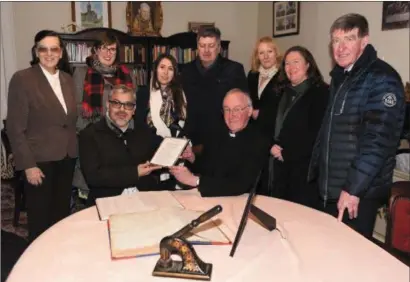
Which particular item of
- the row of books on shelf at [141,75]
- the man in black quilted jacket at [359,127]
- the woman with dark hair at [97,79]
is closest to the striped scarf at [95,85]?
the woman with dark hair at [97,79]

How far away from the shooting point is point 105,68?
264cm

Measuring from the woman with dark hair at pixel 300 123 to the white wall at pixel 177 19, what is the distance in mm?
3503

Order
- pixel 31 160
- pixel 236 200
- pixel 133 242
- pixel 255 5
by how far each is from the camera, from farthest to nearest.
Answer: pixel 255 5
pixel 31 160
pixel 236 200
pixel 133 242

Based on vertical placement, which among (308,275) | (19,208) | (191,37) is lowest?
(19,208)

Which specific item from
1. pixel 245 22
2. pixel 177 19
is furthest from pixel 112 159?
pixel 245 22

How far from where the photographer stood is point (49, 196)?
2.56 metres

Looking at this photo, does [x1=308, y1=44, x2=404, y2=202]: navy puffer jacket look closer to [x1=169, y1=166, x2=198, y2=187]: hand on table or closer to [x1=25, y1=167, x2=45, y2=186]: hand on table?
[x1=169, y1=166, x2=198, y2=187]: hand on table

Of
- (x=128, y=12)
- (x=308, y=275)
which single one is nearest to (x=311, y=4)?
(x=128, y=12)

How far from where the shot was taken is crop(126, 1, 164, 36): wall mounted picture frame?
5477 millimetres

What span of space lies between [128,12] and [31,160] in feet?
11.7

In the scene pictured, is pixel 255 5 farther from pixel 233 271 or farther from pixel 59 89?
pixel 233 271

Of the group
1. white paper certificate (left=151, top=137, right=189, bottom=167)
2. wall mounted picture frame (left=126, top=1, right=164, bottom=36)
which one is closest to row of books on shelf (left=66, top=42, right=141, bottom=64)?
wall mounted picture frame (left=126, top=1, right=164, bottom=36)

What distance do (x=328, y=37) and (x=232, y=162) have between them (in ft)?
8.55

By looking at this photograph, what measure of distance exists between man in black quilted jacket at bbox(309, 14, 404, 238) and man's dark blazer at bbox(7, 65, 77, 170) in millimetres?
1522
